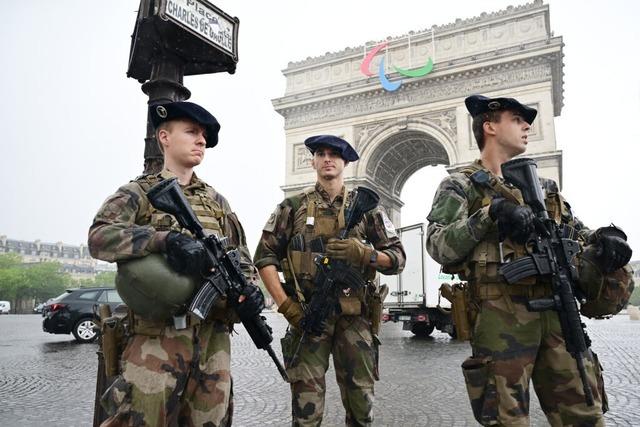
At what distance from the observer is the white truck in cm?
1207

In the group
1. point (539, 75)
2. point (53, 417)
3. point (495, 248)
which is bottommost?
point (53, 417)

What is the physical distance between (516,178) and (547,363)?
0.90 metres

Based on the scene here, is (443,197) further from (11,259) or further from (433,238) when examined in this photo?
(11,259)

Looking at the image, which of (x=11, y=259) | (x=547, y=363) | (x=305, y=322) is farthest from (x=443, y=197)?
(x=11, y=259)

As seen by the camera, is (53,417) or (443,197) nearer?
(443,197)

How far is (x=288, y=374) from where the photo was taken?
9.86 ft

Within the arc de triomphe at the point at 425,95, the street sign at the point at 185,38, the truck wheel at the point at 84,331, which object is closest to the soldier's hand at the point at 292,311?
the street sign at the point at 185,38

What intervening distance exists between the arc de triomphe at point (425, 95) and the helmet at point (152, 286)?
72.6ft

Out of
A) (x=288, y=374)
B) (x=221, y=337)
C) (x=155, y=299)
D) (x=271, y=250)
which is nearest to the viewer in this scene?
(x=155, y=299)

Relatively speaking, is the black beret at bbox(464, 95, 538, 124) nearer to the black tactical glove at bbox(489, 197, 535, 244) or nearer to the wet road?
the black tactical glove at bbox(489, 197, 535, 244)

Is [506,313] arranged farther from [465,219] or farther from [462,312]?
[465,219]

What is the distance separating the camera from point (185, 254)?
6.97ft

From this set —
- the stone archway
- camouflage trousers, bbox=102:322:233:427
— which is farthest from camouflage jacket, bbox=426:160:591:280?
the stone archway

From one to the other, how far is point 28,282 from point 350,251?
78503mm
